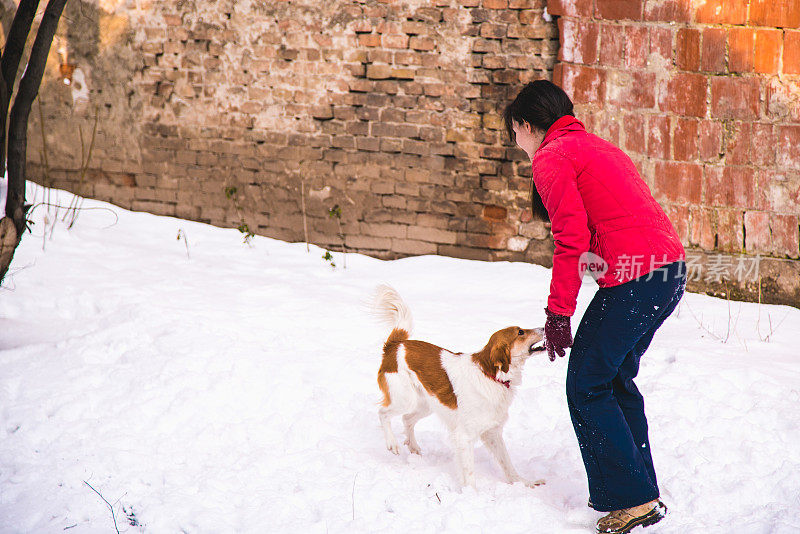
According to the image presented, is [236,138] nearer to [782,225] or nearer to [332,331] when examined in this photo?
[332,331]

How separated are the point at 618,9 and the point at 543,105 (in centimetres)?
356

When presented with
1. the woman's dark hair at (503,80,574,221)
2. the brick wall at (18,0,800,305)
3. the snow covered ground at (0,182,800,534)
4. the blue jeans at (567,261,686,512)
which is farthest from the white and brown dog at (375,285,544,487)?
the brick wall at (18,0,800,305)

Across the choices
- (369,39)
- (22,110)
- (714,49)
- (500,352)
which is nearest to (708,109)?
(714,49)

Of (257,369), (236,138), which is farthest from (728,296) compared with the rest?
(236,138)

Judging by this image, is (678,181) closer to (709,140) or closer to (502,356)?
(709,140)

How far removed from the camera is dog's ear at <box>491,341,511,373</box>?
2828mm

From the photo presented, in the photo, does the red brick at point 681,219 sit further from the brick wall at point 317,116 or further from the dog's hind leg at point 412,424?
the dog's hind leg at point 412,424

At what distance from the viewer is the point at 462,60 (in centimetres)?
599

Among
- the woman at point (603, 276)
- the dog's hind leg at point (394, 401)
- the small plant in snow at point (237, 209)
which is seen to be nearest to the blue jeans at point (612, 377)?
the woman at point (603, 276)

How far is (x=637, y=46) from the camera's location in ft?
18.1

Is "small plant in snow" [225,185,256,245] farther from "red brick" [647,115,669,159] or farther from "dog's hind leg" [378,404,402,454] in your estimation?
"red brick" [647,115,669,159]

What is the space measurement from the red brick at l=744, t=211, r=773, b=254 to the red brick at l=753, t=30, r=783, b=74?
1.19 meters

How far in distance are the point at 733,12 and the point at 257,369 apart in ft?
15.5

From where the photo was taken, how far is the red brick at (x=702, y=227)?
Answer: 5602mm
